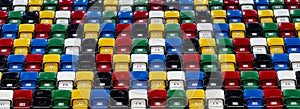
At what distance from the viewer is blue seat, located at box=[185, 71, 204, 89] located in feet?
39.9

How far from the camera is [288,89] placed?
38.8ft

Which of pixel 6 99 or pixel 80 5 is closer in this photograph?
pixel 6 99

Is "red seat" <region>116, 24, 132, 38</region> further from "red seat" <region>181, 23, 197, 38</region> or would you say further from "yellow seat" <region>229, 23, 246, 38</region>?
"yellow seat" <region>229, 23, 246, 38</region>

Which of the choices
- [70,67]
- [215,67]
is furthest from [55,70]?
[215,67]

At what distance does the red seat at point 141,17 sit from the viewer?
1417 cm

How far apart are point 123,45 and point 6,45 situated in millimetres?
2338

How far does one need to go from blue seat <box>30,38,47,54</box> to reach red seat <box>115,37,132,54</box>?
1.45 metres

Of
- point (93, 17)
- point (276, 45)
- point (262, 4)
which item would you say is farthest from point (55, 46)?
point (262, 4)

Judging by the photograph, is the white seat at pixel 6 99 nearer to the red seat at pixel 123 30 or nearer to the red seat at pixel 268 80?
the red seat at pixel 123 30

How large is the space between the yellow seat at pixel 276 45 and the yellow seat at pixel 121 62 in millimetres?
2856

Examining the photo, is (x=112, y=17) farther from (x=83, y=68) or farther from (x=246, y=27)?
(x=246, y=27)

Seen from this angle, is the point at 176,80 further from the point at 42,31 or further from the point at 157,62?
the point at 42,31

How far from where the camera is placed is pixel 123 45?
13.2m

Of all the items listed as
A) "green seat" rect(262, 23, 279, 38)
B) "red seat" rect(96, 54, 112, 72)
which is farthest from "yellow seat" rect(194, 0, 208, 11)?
"red seat" rect(96, 54, 112, 72)
